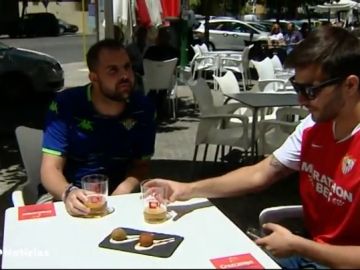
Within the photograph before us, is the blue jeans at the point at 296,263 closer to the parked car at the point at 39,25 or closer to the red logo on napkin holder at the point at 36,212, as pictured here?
the red logo on napkin holder at the point at 36,212

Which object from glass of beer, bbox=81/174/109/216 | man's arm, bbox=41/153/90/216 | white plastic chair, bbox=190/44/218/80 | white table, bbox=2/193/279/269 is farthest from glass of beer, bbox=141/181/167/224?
white plastic chair, bbox=190/44/218/80

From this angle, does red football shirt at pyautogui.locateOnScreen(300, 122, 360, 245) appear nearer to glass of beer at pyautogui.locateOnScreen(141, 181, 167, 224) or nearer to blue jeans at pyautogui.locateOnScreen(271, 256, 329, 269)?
blue jeans at pyautogui.locateOnScreen(271, 256, 329, 269)

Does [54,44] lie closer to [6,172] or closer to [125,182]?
[6,172]

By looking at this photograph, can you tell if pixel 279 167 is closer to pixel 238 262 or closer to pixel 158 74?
pixel 238 262

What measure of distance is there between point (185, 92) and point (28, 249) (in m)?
10.7

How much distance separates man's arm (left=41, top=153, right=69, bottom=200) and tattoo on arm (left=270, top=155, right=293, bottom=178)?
3.30 feet

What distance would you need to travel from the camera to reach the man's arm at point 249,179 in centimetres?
243

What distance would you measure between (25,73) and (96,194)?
29.0 ft

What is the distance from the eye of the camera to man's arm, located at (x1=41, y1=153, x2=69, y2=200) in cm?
A: 280

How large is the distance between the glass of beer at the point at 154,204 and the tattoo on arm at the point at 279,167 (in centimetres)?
51

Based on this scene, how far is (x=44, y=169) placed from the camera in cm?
289

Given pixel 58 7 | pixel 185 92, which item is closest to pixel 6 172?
pixel 185 92

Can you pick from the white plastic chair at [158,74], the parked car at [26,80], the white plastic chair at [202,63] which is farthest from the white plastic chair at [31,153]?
the white plastic chair at [202,63]

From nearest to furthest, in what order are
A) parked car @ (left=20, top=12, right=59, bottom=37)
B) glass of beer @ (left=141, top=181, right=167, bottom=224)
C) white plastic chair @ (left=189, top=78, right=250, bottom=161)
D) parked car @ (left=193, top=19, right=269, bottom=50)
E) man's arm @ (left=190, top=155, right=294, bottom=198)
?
glass of beer @ (left=141, top=181, right=167, bottom=224) → man's arm @ (left=190, top=155, right=294, bottom=198) → white plastic chair @ (left=189, top=78, right=250, bottom=161) → parked car @ (left=193, top=19, right=269, bottom=50) → parked car @ (left=20, top=12, right=59, bottom=37)
